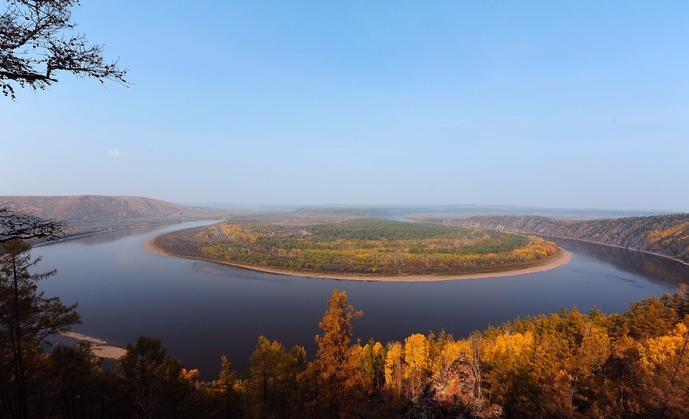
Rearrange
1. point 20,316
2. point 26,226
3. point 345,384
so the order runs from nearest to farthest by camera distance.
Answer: point 26,226, point 20,316, point 345,384

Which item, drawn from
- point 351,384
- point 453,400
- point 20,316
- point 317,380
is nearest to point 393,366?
point 453,400

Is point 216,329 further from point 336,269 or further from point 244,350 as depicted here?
point 336,269

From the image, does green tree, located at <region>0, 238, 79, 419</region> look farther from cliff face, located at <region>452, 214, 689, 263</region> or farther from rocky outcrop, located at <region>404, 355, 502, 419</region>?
cliff face, located at <region>452, 214, 689, 263</region>

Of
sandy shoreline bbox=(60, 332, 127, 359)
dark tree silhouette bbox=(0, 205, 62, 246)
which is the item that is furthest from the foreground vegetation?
sandy shoreline bbox=(60, 332, 127, 359)

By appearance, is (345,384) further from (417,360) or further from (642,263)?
(642,263)

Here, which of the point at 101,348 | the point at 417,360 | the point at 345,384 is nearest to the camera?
the point at 345,384

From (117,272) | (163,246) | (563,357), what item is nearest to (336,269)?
(117,272)
